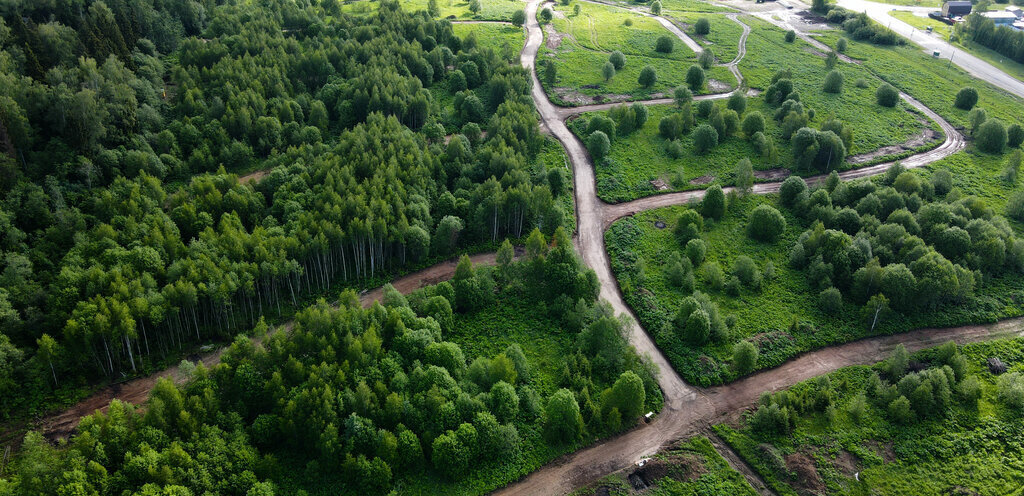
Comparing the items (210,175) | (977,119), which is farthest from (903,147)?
(210,175)

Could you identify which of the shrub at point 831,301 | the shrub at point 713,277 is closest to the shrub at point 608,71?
the shrub at point 713,277

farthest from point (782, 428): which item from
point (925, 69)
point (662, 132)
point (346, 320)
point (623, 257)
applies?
point (925, 69)

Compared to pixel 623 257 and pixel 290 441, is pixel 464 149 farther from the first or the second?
pixel 290 441

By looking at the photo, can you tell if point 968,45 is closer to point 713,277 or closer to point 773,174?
point 773,174

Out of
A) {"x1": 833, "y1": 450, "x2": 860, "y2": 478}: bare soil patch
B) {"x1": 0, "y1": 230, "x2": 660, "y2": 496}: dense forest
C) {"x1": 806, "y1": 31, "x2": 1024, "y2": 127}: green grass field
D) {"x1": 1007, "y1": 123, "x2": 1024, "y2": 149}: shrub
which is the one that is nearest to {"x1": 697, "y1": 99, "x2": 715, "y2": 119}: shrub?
{"x1": 806, "y1": 31, "x2": 1024, "y2": 127}: green grass field

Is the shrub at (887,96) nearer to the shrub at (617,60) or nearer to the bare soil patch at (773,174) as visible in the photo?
the bare soil patch at (773,174)

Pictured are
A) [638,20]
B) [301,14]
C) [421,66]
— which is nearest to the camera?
[421,66]
